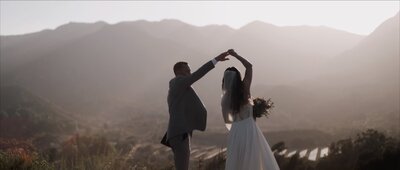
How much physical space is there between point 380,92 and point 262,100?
100m

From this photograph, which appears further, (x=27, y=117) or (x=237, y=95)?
(x=27, y=117)

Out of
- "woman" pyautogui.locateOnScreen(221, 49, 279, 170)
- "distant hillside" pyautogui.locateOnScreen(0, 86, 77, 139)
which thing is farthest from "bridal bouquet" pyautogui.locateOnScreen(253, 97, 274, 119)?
"distant hillside" pyautogui.locateOnScreen(0, 86, 77, 139)

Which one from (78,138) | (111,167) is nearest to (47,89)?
(78,138)

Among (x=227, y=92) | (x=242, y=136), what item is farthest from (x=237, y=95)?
(x=242, y=136)

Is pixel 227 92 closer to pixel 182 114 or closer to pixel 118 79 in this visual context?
pixel 182 114

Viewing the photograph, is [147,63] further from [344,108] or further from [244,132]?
[244,132]

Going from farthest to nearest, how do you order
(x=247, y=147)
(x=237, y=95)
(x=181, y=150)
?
(x=247, y=147) < (x=237, y=95) < (x=181, y=150)

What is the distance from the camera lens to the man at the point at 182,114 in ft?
19.5

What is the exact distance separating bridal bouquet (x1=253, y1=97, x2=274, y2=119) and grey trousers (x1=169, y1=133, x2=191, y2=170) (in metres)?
1.11

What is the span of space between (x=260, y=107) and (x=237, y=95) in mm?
618

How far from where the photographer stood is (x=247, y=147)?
6.36 metres

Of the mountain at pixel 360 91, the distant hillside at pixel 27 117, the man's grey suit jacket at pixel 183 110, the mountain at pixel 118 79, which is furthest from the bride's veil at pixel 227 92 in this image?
the mountain at pixel 118 79

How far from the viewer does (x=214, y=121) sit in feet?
379

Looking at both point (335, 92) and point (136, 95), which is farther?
point (136, 95)
